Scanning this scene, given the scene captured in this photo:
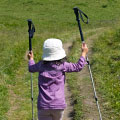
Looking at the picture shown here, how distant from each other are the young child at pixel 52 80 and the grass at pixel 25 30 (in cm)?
347

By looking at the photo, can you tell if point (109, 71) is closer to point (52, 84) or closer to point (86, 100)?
point (86, 100)

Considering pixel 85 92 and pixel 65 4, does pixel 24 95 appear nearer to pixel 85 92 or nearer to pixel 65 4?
pixel 85 92

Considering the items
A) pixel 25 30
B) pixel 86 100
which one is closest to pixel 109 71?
pixel 86 100

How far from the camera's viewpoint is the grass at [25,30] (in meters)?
11.3

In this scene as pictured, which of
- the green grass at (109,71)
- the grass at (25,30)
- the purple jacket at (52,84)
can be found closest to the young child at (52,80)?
the purple jacket at (52,84)

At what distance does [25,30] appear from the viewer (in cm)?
3053

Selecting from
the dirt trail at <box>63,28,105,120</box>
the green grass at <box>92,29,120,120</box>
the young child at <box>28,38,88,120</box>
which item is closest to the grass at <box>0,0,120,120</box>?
the dirt trail at <box>63,28,105,120</box>

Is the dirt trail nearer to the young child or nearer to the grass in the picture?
the grass

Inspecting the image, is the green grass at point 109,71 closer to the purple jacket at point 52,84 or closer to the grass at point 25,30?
the grass at point 25,30

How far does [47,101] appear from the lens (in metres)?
5.65

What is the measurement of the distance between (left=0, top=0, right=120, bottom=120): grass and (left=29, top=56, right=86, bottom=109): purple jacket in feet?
11.5

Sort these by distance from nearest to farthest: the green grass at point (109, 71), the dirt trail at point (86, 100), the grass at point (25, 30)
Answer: the dirt trail at point (86, 100) < the green grass at point (109, 71) < the grass at point (25, 30)

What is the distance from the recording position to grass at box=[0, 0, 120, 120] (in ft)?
37.0

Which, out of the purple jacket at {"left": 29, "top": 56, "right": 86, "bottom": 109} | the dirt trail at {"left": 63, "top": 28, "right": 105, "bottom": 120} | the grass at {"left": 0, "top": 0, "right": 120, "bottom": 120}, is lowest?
the grass at {"left": 0, "top": 0, "right": 120, "bottom": 120}
